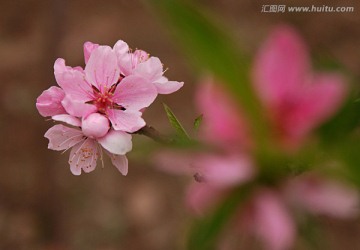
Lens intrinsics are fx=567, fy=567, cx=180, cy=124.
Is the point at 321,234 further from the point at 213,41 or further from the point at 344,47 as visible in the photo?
the point at 344,47

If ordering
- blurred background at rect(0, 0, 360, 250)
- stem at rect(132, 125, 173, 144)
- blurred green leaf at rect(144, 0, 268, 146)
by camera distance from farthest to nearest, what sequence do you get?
blurred background at rect(0, 0, 360, 250)
stem at rect(132, 125, 173, 144)
blurred green leaf at rect(144, 0, 268, 146)

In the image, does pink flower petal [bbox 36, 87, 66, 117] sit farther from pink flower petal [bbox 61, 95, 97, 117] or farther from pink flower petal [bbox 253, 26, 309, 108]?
pink flower petal [bbox 253, 26, 309, 108]

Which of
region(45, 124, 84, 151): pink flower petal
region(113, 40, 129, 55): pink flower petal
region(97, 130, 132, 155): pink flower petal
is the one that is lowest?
region(45, 124, 84, 151): pink flower petal

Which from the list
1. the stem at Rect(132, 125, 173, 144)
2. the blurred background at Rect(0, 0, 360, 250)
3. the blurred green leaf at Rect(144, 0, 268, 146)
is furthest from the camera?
the blurred background at Rect(0, 0, 360, 250)

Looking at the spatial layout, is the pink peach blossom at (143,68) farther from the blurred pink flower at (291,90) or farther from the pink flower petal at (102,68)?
the blurred pink flower at (291,90)

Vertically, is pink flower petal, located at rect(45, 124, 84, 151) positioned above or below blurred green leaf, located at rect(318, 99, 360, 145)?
below

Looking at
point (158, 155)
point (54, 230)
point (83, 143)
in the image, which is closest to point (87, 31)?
point (54, 230)

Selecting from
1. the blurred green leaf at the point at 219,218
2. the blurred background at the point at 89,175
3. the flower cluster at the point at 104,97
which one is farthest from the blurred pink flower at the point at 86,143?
the blurred background at the point at 89,175

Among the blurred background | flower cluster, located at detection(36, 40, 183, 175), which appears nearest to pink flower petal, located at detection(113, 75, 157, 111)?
flower cluster, located at detection(36, 40, 183, 175)
